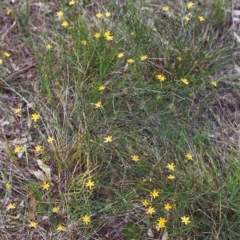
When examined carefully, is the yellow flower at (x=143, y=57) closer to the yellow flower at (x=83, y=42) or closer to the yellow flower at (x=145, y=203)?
the yellow flower at (x=83, y=42)

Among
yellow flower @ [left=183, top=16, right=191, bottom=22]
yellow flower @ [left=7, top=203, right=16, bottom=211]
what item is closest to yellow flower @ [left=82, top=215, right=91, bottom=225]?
yellow flower @ [left=7, top=203, right=16, bottom=211]

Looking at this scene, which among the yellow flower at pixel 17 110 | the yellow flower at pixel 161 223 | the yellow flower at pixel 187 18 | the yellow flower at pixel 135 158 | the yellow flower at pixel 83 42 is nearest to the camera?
the yellow flower at pixel 161 223

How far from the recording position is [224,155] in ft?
8.02

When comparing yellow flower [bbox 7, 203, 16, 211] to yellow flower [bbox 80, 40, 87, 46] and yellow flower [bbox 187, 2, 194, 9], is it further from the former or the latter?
yellow flower [bbox 187, 2, 194, 9]

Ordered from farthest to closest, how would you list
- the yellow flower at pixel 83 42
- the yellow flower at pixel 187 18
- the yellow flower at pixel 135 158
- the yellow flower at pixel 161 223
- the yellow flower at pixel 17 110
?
the yellow flower at pixel 187 18, the yellow flower at pixel 83 42, the yellow flower at pixel 17 110, the yellow flower at pixel 135 158, the yellow flower at pixel 161 223

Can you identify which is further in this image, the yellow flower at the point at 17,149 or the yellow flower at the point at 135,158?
the yellow flower at the point at 17,149

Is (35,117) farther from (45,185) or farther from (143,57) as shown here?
(143,57)

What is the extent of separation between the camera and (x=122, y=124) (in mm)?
2525

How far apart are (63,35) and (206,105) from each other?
0.92 metres

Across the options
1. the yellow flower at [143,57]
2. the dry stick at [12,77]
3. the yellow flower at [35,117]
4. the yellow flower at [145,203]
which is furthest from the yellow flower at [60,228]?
→ the yellow flower at [143,57]

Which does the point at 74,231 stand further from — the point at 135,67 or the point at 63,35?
the point at 63,35

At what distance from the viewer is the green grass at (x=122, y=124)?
2277mm

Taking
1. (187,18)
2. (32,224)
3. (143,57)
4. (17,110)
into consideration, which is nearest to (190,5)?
(187,18)

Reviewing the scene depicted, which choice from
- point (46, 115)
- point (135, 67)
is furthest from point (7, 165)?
point (135, 67)
